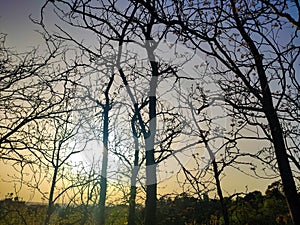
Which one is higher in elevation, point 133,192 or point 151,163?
point 133,192

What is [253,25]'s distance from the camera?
A: 2611 millimetres

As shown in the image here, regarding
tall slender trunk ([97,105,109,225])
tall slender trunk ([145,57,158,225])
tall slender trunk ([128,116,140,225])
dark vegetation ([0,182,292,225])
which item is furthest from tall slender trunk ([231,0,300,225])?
dark vegetation ([0,182,292,225])

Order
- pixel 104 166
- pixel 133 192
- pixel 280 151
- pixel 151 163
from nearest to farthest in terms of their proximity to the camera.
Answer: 1. pixel 280 151
2. pixel 151 163
3. pixel 104 166
4. pixel 133 192

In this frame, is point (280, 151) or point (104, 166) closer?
point (280, 151)

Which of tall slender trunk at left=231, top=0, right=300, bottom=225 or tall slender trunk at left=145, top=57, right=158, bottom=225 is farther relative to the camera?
tall slender trunk at left=145, top=57, right=158, bottom=225

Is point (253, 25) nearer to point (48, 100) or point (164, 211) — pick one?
point (48, 100)

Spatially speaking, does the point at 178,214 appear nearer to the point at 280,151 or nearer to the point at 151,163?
the point at 151,163

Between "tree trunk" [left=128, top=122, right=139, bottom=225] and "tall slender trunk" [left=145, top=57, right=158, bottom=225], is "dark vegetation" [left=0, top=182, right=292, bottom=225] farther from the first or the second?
"tall slender trunk" [left=145, top=57, right=158, bottom=225]

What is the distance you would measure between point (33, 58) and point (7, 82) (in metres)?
0.42

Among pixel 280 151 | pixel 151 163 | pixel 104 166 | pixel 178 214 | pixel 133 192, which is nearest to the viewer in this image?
pixel 280 151

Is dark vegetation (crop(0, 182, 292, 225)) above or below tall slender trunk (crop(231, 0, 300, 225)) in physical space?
above

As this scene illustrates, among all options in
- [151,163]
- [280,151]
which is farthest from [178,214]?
[280,151]

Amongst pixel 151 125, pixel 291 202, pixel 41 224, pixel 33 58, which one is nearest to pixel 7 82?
pixel 33 58

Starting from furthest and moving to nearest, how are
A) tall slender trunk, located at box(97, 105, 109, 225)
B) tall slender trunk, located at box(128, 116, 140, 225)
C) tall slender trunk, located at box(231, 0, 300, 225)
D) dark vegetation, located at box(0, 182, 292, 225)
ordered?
dark vegetation, located at box(0, 182, 292, 225), tall slender trunk, located at box(128, 116, 140, 225), tall slender trunk, located at box(97, 105, 109, 225), tall slender trunk, located at box(231, 0, 300, 225)
